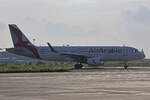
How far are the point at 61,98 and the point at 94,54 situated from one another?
4670 cm

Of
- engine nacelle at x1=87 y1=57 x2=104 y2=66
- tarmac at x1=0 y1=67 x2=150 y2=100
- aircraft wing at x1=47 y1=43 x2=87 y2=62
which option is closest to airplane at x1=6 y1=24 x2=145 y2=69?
aircraft wing at x1=47 y1=43 x2=87 y2=62

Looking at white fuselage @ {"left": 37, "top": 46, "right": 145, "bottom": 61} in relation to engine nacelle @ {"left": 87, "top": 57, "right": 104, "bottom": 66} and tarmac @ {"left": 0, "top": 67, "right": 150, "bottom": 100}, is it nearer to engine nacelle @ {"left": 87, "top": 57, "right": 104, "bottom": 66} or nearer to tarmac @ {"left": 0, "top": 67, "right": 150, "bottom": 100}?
engine nacelle @ {"left": 87, "top": 57, "right": 104, "bottom": 66}

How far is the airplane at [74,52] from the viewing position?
62819 millimetres

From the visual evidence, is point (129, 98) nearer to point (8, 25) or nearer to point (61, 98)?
point (61, 98)

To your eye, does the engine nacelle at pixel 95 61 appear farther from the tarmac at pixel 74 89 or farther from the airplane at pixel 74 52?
the tarmac at pixel 74 89

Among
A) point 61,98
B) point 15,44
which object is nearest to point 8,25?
point 15,44

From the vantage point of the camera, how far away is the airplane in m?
62.8

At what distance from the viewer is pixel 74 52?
63406 mm

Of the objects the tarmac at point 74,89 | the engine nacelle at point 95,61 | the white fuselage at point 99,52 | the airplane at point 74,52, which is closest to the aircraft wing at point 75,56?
the airplane at point 74,52

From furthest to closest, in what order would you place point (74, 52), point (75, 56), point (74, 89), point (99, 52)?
point (74, 52), point (75, 56), point (99, 52), point (74, 89)

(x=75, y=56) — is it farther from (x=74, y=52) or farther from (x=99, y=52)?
(x=99, y=52)

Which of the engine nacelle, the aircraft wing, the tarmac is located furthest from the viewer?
the aircraft wing

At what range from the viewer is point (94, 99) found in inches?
625

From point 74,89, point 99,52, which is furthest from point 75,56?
point 74,89
